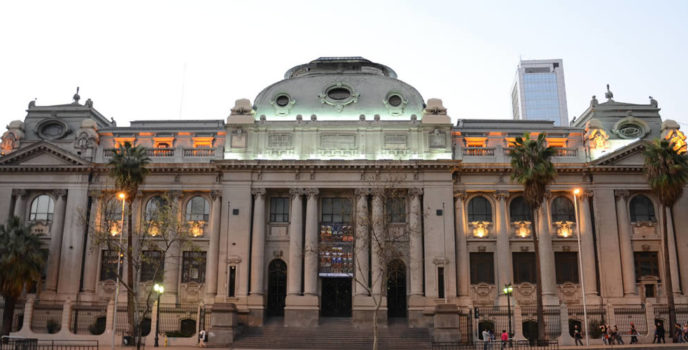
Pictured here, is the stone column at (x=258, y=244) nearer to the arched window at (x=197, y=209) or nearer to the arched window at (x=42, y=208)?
the arched window at (x=197, y=209)

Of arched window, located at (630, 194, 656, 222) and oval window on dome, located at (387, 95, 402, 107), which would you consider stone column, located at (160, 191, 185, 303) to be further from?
arched window, located at (630, 194, 656, 222)

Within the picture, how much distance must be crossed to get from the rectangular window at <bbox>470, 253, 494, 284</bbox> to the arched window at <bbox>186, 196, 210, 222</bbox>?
22.3m

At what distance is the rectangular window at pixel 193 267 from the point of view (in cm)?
4934

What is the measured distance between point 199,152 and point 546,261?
29.7 meters

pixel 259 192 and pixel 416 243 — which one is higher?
pixel 259 192

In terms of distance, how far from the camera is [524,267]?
49.4 m

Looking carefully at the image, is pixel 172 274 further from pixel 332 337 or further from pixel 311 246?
pixel 332 337

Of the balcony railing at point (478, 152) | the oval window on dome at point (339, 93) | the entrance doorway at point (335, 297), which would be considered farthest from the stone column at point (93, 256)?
the balcony railing at point (478, 152)

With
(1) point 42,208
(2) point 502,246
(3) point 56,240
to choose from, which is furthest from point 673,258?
(1) point 42,208

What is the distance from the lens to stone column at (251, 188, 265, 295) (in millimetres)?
47250

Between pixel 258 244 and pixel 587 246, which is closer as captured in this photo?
pixel 258 244

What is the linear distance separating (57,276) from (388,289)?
26.5m

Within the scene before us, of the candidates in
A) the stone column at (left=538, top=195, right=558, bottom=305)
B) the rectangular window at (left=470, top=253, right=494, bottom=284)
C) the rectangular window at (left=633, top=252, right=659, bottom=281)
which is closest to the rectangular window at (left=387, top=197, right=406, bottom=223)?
the rectangular window at (left=470, top=253, right=494, bottom=284)

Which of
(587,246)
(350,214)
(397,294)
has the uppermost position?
(350,214)
